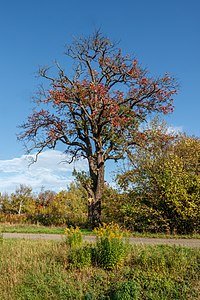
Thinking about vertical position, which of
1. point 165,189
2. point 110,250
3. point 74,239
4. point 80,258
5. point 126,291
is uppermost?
point 165,189

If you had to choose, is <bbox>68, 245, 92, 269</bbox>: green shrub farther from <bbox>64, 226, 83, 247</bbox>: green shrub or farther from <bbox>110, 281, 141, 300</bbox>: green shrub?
<bbox>110, 281, 141, 300</bbox>: green shrub

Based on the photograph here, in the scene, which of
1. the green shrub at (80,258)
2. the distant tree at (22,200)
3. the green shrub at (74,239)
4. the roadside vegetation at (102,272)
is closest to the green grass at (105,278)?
the roadside vegetation at (102,272)

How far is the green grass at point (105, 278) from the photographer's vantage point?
26.5 ft

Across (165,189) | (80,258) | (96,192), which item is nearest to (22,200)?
(96,192)

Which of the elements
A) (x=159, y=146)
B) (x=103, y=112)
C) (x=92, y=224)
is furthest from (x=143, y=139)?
(x=92, y=224)

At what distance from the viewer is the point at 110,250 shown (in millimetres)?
9266

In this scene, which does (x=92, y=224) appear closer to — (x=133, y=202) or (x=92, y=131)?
(x=133, y=202)

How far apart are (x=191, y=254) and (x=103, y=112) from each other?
46.2ft

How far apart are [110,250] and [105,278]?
0.74 metres

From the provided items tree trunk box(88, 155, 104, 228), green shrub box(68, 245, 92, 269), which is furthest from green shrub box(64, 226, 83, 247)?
tree trunk box(88, 155, 104, 228)

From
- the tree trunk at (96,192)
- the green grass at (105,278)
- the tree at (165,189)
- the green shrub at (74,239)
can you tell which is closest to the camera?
the green grass at (105,278)

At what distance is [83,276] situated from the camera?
8.87m

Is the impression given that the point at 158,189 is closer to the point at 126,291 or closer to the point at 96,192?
the point at 96,192

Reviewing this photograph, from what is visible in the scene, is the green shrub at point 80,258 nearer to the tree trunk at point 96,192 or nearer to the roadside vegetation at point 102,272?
the roadside vegetation at point 102,272
